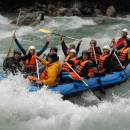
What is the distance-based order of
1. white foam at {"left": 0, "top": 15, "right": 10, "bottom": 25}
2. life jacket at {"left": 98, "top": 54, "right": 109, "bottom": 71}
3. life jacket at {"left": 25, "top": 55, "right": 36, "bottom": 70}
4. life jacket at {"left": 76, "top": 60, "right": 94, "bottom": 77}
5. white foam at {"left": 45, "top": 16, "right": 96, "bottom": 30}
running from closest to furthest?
life jacket at {"left": 76, "top": 60, "right": 94, "bottom": 77} < life jacket at {"left": 25, "top": 55, "right": 36, "bottom": 70} < life jacket at {"left": 98, "top": 54, "right": 109, "bottom": 71} < white foam at {"left": 45, "top": 16, "right": 96, "bottom": 30} < white foam at {"left": 0, "top": 15, "right": 10, "bottom": 25}

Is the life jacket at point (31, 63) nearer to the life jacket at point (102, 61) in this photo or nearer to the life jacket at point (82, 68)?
the life jacket at point (82, 68)

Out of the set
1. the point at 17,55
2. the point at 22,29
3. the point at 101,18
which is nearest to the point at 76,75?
the point at 17,55

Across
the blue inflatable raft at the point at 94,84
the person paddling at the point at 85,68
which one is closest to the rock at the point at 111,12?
the blue inflatable raft at the point at 94,84

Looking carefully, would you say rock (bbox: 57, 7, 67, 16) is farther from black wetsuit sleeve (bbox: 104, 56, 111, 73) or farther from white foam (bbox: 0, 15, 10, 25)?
black wetsuit sleeve (bbox: 104, 56, 111, 73)

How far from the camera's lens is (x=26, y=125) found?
10781 mm

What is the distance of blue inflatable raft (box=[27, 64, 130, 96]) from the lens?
11.6 meters

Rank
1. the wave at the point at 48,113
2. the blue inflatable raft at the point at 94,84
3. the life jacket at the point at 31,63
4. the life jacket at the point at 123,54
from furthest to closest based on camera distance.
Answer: the life jacket at the point at 123,54 → the life jacket at the point at 31,63 → the blue inflatable raft at the point at 94,84 → the wave at the point at 48,113

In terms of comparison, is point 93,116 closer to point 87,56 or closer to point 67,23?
point 87,56

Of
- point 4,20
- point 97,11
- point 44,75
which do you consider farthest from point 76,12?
point 44,75

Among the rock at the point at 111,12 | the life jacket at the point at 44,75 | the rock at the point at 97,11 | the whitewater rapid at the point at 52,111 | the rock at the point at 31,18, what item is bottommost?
the rock at the point at 97,11

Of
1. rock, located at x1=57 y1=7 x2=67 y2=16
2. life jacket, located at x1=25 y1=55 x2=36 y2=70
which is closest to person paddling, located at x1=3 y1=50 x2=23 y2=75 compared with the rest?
life jacket, located at x1=25 y1=55 x2=36 y2=70

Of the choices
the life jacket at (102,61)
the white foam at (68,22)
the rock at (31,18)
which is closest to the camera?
the life jacket at (102,61)

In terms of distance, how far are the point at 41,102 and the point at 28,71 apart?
1518mm

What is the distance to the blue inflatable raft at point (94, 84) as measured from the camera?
38.1 ft
